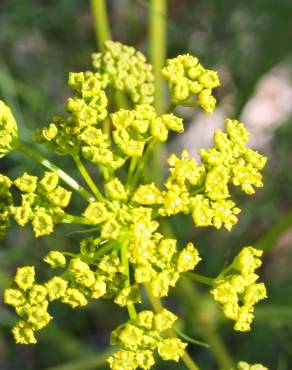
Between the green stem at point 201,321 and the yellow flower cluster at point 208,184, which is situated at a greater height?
the green stem at point 201,321

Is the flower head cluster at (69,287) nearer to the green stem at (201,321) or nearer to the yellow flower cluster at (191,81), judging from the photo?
the yellow flower cluster at (191,81)

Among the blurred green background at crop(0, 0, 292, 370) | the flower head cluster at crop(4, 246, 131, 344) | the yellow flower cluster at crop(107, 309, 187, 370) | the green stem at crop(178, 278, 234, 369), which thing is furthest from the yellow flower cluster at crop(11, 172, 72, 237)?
the green stem at crop(178, 278, 234, 369)

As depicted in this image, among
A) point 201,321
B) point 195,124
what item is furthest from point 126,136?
point 195,124

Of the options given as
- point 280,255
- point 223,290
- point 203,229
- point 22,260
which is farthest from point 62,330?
point 223,290

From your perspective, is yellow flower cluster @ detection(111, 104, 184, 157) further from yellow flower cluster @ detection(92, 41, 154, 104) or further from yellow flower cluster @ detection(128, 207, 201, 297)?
yellow flower cluster @ detection(92, 41, 154, 104)

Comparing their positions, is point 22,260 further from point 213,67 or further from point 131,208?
point 131,208

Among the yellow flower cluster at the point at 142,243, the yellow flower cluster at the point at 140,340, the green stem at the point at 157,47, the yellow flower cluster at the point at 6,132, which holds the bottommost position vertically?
the yellow flower cluster at the point at 140,340

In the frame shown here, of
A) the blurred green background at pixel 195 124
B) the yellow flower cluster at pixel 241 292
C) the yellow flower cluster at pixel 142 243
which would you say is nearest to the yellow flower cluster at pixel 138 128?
the yellow flower cluster at pixel 142 243
